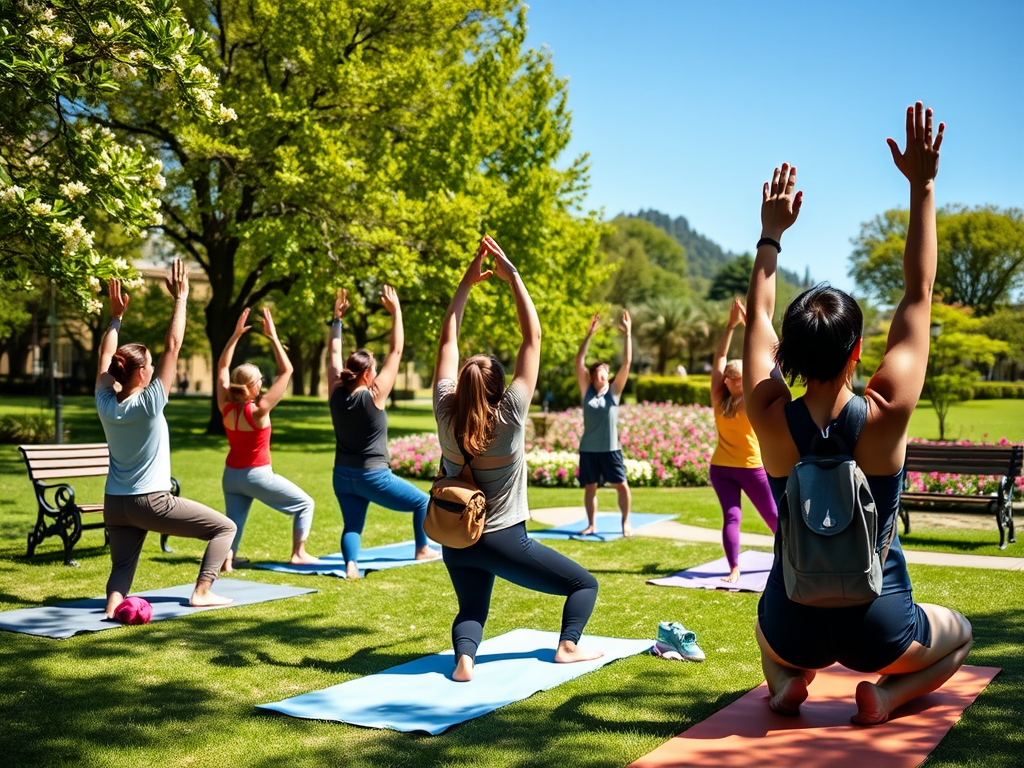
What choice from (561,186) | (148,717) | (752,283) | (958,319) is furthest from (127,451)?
(958,319)

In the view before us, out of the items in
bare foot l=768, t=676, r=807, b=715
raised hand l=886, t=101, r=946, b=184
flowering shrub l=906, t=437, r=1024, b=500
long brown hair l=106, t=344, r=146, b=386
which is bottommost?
bare foot l=768, t=676, r=807, b=715

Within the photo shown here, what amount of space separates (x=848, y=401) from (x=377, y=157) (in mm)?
21731

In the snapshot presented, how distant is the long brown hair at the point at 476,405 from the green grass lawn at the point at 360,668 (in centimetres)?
142

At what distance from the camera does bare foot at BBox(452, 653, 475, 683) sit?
5.56 meters

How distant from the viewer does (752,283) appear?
4.20 meters

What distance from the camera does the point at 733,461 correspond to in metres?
8.61

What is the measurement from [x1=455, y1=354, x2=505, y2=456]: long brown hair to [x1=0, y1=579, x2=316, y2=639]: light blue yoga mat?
11.3ft

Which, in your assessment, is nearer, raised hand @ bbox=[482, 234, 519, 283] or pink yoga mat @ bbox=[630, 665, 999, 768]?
pink yoga mat @ bbox=[630, 665, 999, 768]

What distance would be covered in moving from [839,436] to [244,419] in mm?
6318

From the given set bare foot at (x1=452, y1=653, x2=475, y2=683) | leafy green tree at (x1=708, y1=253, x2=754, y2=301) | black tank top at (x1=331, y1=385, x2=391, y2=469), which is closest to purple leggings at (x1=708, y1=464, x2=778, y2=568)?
black tank top at (x1=331, y1=385, x2=391, y2=469)

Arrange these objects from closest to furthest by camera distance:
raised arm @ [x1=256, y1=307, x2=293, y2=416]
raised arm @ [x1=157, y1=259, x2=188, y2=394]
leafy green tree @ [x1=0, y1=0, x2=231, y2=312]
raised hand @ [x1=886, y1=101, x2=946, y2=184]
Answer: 1. raised hand @ [x1=886, y1=101, x2=946, y2=184]
2. raised arm @ [x1=157, y1=259, x2=188, y2=394]
3. leafy green tree @ [x1=0, y1=0, x2=231, y2=312]
4. raised arm @ [x1=256, y1=307, x2=293, y2=416]

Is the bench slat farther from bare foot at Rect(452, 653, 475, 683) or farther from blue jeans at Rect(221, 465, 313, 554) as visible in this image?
bare foot at Rect(452, 653, 475, 683)

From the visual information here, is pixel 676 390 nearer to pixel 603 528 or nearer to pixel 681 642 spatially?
pixel 603 528

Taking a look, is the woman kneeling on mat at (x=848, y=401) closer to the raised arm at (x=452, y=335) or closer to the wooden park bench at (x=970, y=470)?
the raised arm at (x=452, y=335)
